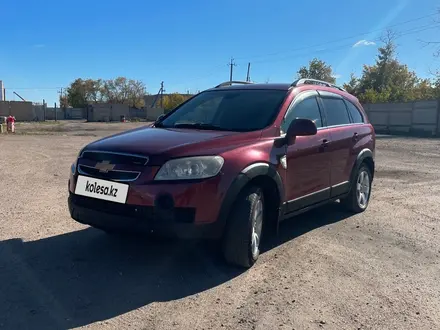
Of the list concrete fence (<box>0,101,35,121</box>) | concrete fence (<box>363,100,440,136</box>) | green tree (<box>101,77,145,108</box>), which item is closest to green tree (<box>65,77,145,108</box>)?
green tree (<box>101,77,145,108</box>)

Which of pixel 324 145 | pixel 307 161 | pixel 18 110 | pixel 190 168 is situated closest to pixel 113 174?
pixel 190 168

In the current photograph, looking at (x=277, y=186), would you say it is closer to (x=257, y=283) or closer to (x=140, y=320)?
(x=257, y=283)

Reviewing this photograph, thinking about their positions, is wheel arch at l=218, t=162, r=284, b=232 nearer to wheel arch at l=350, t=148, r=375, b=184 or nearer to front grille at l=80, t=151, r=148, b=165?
front grille at l=80, t=151, r=148, b=165

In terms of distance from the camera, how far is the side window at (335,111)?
5.43 metres

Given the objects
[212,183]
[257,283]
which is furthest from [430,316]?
[212,183]

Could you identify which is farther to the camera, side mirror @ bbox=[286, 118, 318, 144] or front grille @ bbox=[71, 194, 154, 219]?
side mirror @ bbox=[286, 118, 318, 144]

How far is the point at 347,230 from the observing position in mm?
5297

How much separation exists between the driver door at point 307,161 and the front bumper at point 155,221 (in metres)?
1.21

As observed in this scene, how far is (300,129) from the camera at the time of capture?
14.1 feet

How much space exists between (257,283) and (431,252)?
215 cm

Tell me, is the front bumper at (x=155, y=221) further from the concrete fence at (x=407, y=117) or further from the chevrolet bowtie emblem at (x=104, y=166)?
the concrete fence at (x=407, y=117)

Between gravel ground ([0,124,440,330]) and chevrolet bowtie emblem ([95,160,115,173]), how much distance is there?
2.96ft

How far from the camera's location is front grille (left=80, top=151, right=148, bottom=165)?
3519 millimetres

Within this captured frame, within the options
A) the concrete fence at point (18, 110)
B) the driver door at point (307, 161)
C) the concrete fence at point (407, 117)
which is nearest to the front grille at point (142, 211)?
the driver door at point (307, 161)
